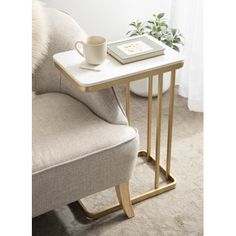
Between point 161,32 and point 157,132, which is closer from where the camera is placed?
point 157,132

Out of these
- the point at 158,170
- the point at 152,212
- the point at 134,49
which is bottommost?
the point at 152,212

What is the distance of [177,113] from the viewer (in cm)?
257

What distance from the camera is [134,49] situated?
5.62 ft

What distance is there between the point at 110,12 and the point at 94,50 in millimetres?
1127

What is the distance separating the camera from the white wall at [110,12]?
8.41ft

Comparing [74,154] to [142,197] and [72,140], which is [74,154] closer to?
[72,140]

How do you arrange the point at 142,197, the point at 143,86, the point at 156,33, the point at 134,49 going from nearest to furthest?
the point at 134,49
the point at 142,197
the point at 156,33
the point at 143,86

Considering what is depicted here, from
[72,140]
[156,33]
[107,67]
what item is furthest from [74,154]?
[156,33]

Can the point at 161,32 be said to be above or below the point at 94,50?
below

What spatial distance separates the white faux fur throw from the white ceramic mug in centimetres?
18

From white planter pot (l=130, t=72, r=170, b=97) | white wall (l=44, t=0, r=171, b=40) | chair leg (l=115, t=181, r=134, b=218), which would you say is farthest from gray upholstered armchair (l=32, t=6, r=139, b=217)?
white planter pot (l=130, t=72, r=170, b=97)
